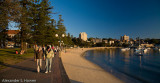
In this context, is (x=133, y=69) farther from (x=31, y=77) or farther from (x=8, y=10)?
(x=8, y=10)

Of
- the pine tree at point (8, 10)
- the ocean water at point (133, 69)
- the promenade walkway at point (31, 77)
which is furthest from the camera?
the ocean water at point (133, 69)

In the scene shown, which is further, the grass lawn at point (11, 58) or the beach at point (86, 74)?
the grass lawn at point (11, 58)

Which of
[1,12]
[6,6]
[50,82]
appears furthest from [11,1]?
[50,82]

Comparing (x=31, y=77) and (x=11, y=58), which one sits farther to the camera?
(x=11, y=58)

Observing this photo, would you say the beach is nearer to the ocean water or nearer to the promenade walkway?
the promenade walkway

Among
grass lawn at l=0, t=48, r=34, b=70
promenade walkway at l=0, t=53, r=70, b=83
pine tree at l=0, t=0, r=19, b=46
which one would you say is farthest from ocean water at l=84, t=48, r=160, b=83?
pine tree at l=0, t=0, r=19, b=46

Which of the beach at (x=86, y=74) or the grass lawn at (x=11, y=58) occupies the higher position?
the grass lawn at (x=11, y=58)

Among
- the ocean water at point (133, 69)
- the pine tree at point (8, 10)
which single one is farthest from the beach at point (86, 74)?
the pine tree at point (8, 10)

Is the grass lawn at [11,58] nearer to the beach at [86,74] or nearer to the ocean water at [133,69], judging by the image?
the beach at [86,74]

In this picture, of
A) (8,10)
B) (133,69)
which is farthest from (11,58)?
(133,69)

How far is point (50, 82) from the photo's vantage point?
5762mm

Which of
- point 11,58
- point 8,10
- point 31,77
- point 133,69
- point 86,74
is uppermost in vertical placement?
point 8,10

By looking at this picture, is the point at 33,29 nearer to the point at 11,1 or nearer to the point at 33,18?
the point at 33,18

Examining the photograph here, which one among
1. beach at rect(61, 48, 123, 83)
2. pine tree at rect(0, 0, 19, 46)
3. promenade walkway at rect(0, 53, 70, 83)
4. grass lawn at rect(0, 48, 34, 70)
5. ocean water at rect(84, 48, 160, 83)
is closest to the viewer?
promenade walkway at rect(0, 53, 70, 83)
